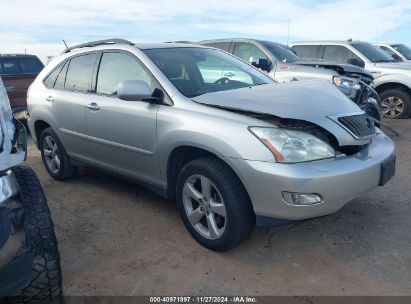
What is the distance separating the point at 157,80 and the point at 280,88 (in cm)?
106

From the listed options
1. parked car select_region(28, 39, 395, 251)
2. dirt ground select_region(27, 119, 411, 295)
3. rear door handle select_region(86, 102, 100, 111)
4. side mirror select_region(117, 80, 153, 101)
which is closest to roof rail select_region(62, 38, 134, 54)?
parked car select_region(28, 39, 395, 251)

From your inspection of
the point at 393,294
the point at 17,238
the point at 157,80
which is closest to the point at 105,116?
the point at 157,80

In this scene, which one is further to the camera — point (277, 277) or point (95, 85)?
point (95, 85)

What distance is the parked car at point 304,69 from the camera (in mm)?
6551

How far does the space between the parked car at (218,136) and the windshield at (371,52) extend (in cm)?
568

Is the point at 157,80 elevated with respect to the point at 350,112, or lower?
elevated

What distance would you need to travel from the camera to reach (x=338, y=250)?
309 cm

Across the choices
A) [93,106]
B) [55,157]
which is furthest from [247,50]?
[93,106]

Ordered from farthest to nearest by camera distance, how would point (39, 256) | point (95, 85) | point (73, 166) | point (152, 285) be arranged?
point (73, 166), point (95, 85), point (152, 285), point (39, 256)

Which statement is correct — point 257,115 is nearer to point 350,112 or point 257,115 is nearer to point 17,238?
point 350,112

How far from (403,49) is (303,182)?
10.8 m

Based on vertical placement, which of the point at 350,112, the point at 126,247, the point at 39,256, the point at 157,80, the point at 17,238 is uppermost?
the point at 157,80

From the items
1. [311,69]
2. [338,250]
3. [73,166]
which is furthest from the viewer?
[311,69]

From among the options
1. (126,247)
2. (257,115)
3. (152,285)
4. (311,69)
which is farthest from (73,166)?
(311,69)
